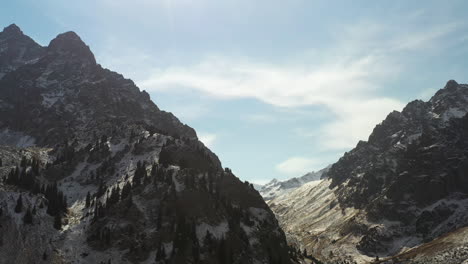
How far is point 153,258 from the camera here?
10694cm

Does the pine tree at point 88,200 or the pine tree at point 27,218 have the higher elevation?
the pine tree at point 88,200

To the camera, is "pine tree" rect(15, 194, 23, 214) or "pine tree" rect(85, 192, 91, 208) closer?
"pine tree" rect(15, 194, 23, 214)

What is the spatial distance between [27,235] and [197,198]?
163 feet

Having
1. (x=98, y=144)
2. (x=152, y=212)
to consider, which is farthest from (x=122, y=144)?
(x=152, y=212)

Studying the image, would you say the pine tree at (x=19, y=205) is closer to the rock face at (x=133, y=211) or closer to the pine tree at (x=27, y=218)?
the rock face at (x=133, y=211)

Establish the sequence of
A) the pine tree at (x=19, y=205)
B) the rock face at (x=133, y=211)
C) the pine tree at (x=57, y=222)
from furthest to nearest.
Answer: the pine tree at (x=57, y=222), the pine tree at (x=19, y=205), the rock face at (x=133, y=211)

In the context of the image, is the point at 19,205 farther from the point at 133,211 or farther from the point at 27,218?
the point at 133,211

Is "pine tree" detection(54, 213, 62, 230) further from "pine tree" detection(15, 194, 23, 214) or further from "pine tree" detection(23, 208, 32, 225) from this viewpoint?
"pine tree" detection(15, 194, 23, 214)

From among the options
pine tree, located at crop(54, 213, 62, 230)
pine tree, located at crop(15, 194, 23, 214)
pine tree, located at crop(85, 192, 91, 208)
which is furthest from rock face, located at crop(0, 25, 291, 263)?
pine tree, located at crop(54, 213, 62, 230)

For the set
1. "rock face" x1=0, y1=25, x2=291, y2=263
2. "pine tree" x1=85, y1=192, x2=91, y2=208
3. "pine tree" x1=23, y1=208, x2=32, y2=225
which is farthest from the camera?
"pine tree" x1=85, y1=192, x2=91, y2=208

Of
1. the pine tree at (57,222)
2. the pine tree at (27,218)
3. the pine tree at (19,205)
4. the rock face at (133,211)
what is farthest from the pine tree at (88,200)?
the pine tree at (27,218)

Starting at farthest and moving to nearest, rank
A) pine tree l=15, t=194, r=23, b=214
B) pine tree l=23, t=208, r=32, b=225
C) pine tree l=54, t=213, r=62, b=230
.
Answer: pine tree l=54, t=213, r=62, b=230
pine tree l=15, t=194, r=23, b=214
pine tree l=23, t=208, r=32, b=225

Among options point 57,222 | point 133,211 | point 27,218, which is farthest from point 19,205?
point 133,211

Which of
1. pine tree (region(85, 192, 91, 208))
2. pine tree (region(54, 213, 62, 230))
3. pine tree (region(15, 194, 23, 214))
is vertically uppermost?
pine tree (region(85, 192, 91, 208))
